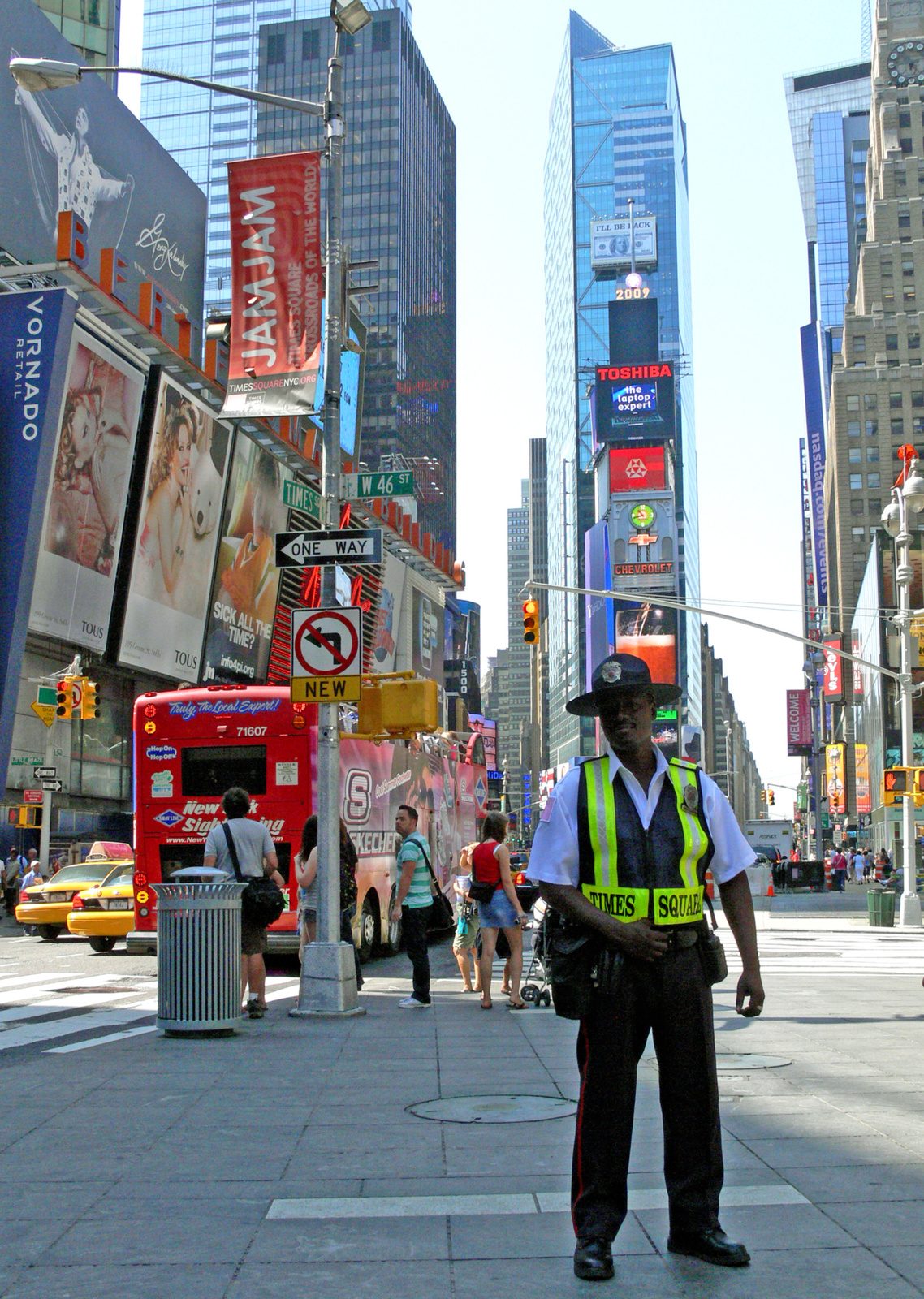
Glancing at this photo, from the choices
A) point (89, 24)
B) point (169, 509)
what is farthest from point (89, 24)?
point (169, 509)

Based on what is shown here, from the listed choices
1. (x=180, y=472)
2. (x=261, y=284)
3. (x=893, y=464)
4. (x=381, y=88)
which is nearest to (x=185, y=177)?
(x=180, y=472)

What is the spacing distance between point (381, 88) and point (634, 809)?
141 metres

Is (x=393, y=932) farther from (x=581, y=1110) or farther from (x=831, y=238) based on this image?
A: (x=831, y=238)

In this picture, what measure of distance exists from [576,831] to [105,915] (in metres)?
17.7

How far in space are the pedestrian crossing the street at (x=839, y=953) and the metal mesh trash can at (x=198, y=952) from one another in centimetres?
637

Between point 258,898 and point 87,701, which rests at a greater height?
point 87,701

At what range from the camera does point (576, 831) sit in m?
4.34

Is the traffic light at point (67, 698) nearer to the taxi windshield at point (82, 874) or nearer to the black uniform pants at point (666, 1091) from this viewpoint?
the taxi windshield at point (82, 874)

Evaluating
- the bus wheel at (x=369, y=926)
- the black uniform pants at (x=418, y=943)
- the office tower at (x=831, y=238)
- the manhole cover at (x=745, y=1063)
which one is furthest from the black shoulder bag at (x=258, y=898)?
the office tower at (x=831, y=238)

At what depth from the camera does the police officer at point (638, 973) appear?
417 cm

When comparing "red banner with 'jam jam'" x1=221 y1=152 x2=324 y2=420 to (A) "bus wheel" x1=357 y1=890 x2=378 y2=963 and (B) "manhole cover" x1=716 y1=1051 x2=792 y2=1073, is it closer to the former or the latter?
(A) "bus wheel" x1=357 y1=890 x2=378 y2=963

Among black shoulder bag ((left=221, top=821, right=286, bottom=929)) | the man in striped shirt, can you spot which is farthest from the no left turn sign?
the man in striped shirt

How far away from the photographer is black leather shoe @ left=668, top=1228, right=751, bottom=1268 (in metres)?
4.17

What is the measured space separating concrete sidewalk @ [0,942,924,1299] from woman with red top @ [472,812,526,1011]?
2368mm
